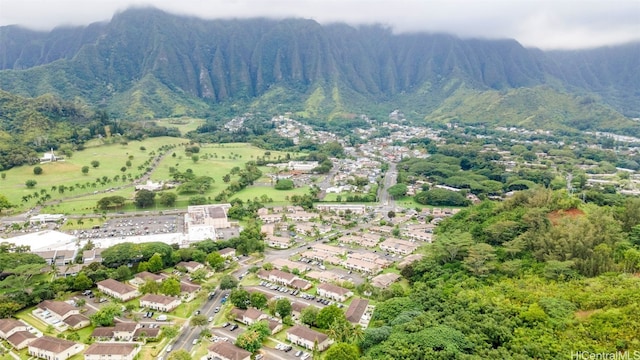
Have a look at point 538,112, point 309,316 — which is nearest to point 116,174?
point 309,316

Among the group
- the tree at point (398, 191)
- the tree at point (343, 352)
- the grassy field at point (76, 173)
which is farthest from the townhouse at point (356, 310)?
the grassy field at point (76, 173)

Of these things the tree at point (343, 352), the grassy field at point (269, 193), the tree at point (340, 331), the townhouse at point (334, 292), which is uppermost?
the tree at point (343, 352)

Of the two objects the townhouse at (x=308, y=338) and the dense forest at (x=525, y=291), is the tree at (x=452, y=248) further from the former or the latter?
the townhouse at (x=308, y=338)

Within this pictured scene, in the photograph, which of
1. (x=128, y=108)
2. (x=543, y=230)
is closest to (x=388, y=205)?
(x=543, y=230)

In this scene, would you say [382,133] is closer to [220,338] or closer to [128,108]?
[128,108]

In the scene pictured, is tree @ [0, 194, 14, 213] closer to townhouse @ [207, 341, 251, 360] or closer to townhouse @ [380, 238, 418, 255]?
townhouse @ [207, 341, 251, 360]
